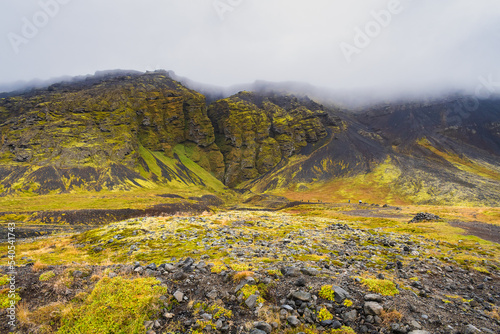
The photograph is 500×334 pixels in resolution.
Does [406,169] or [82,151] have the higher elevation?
[82,151]

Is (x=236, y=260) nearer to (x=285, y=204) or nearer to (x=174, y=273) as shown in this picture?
(x=174, y=273)

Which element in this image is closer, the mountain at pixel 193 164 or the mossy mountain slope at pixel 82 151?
the mossy mountain slope at pixel 82 151

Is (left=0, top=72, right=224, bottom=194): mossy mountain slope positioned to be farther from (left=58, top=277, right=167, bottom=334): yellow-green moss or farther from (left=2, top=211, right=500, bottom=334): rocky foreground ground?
(left=58, top=277, right=167, bottom=334): yellow-green moss

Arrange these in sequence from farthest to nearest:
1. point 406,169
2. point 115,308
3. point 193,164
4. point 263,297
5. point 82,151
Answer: point 193,164 < point 406,169 < point 82,151 < point 263,297 < point 115,308

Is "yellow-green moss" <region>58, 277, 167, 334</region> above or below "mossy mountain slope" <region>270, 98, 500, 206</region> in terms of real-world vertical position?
above

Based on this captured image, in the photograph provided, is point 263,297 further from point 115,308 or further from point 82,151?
point 82,151

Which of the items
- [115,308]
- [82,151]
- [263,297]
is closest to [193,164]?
[82,151]

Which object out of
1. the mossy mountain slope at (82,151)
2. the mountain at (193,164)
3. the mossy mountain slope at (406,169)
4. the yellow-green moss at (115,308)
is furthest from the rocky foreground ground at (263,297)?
the mossy mountain slope at (82,151)

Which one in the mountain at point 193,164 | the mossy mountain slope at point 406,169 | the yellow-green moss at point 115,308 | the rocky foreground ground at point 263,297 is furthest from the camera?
→ the mossy mountain slope at point 406,169

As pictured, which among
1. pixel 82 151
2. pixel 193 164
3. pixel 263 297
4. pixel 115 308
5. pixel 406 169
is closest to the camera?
pixel 115 308

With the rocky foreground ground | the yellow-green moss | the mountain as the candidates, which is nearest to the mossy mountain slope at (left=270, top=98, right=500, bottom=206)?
the mountain

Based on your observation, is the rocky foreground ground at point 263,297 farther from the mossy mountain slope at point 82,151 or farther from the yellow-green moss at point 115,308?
the mossy mountain slope at point 82,151

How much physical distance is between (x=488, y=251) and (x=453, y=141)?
22380cm

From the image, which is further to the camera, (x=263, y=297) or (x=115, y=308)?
(x=263, y=297)
